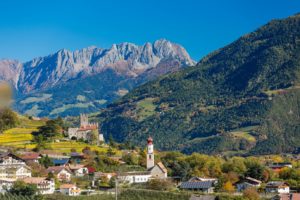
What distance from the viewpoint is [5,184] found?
75.1 metres

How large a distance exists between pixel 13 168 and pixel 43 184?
1191 centimetres

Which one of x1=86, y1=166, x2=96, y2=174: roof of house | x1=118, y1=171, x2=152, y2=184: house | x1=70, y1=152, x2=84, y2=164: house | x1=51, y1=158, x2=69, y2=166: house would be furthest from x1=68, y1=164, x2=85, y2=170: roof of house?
x1=118, y1=171, x2=152, y2=184: house

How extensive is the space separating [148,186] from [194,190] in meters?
5.75

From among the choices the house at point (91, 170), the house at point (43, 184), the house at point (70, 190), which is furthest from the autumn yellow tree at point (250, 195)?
the house at point (91, 170)

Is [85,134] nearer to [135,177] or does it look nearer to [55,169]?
[55,169]

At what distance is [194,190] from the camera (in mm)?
75188

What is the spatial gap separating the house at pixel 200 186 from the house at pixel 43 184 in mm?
15821

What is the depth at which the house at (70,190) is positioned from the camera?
2820 inches

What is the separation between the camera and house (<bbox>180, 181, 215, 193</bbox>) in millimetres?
75438

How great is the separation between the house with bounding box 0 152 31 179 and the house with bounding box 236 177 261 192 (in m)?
27.5

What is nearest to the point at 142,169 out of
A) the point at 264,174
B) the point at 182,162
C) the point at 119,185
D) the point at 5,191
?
the point at 182,162

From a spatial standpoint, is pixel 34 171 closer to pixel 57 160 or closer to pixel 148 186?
pixel 57 160

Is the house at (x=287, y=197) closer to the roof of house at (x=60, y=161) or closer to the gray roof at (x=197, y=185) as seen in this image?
the gray roof at (x=197, y=185)

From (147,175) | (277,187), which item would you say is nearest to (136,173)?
(147,175)
